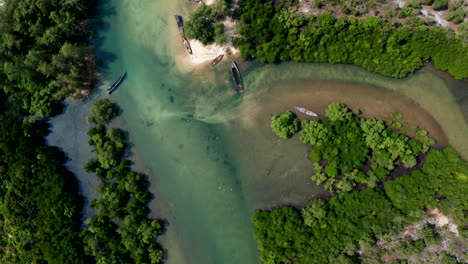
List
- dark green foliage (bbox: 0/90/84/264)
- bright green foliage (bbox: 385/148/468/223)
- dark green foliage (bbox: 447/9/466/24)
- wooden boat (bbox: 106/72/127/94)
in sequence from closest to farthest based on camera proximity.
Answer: bright green foliage (bbox: 385/148/468/223) < dark green foliage (bbox: 447/9/466/24) < dark green foliage (bbox: 0/90/84/264) < wooden boat (bbox: 106/72/127/94)

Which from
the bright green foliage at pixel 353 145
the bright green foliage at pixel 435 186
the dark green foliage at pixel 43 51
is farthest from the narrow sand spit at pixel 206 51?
the bright green foliage at pixel 435 186

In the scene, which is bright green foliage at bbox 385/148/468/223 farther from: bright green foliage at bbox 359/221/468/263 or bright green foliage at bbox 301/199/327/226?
bright green foliage at bbox 301/199/327/226

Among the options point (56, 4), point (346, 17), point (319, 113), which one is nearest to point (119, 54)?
point (56, 4)

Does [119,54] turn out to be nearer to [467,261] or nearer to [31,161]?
[31,161]

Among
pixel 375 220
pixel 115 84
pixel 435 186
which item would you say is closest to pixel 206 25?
pixel 115 84

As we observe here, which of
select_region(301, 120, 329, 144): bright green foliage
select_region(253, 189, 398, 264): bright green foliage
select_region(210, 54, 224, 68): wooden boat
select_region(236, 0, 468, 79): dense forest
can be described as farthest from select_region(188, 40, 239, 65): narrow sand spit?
select_region(253, 189, 398, 264): bright green foliage

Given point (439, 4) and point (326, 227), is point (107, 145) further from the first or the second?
point (439, 4)
